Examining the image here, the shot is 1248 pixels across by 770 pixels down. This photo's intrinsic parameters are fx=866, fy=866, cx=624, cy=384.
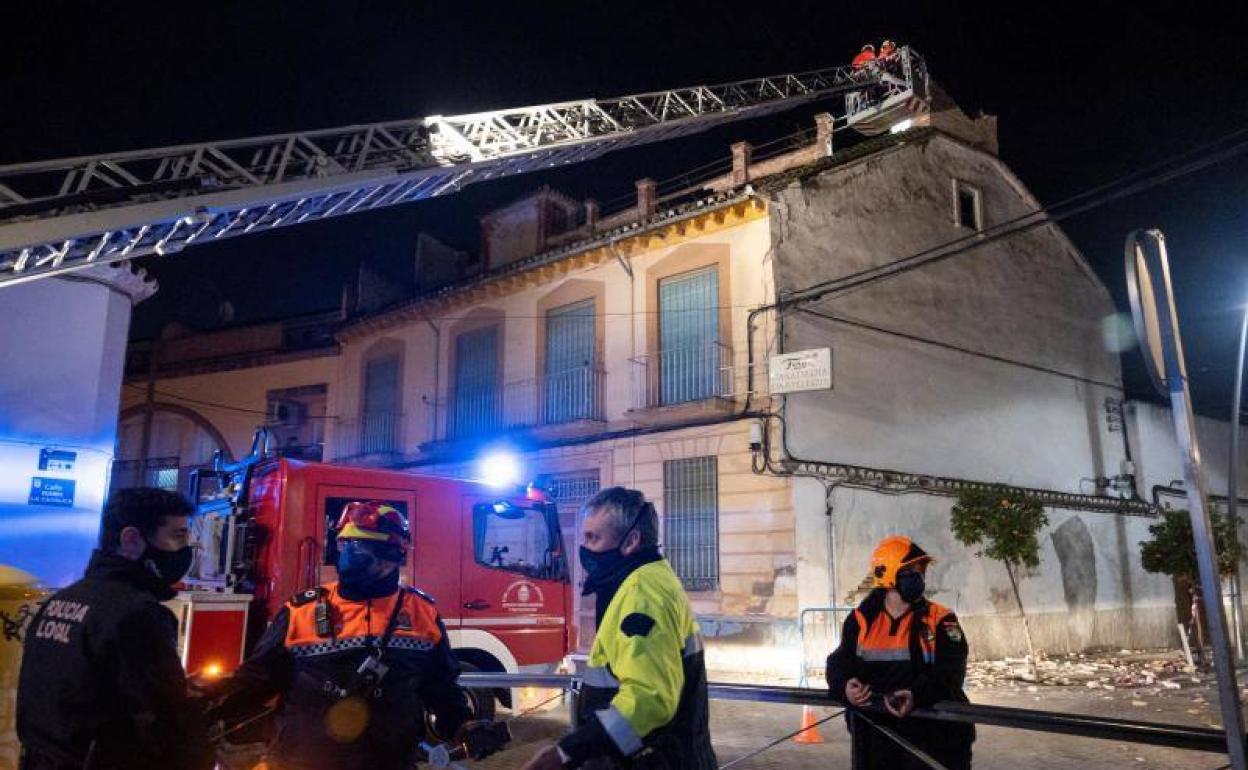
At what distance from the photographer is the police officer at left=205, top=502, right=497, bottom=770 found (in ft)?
9.89

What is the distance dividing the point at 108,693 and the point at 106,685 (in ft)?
0.09

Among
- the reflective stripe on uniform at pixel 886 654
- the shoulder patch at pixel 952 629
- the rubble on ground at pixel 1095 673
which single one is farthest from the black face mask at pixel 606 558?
the rubble on ground at pixel 1095 673

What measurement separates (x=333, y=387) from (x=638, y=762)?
73.3 ft

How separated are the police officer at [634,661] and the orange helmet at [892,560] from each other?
1.48m

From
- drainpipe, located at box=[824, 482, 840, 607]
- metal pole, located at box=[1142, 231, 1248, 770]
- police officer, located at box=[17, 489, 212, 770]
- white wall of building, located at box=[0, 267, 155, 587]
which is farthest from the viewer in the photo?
drainpipe, located at box=[824, 482, 840, 607]

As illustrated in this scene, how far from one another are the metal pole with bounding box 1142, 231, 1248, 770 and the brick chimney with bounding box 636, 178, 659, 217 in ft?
54.2

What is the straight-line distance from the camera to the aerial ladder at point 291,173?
30.5 ft

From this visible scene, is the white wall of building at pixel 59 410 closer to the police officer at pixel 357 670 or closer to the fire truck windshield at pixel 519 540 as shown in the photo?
the fire truck windshield at pixel 519 540

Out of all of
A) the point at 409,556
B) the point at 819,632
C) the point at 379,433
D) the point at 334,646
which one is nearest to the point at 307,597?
the point at 334,646

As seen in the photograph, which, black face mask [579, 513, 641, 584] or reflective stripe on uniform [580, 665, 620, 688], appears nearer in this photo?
reflective stripe on uniform [580, 665, 620, 688]

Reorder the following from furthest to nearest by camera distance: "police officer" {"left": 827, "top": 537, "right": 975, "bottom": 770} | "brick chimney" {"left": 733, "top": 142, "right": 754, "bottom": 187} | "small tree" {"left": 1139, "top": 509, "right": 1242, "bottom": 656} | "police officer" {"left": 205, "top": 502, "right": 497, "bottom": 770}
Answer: "brick chimney" {"left": 733, "top": 142, "right": 754, "bottom": 187} → "small tree" {"left": 1139, "top": 509, "right": 1242, "bottom": 656} → "police officer" {"left": 827, "top": 537, "right": 975, "bottom": 770} → "police officer" {"left": 205, "top": 502, "right": 497, "bottom": 770}

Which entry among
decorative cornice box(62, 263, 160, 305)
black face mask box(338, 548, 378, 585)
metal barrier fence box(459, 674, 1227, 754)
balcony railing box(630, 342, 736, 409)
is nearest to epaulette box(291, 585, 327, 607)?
black face mask box(338, 548, 378, 585)

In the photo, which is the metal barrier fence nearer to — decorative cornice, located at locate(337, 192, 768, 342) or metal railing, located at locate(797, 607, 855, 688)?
metal railing, located at locate(797, 607, 855, 688)

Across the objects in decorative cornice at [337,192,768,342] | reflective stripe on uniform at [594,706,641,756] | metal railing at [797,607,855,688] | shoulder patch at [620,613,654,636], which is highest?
decorative cornice at [337,192,768,342]
